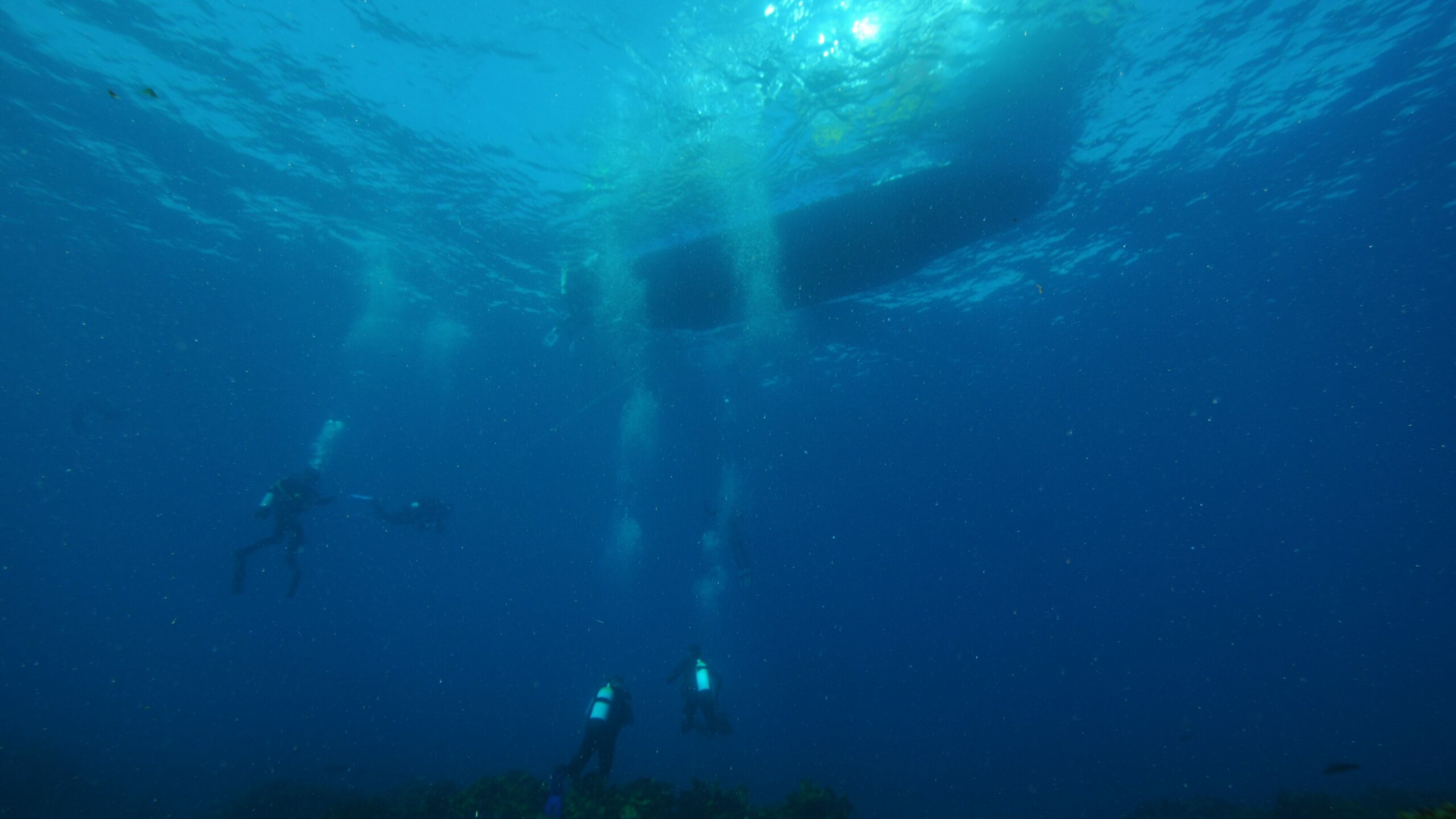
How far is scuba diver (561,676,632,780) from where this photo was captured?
845 cm

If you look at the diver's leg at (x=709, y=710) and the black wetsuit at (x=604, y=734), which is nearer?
the black wetsuit at (x=604, y=734)

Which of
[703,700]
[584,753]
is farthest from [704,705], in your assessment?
[584,753]

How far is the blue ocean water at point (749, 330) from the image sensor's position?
34.5 ft

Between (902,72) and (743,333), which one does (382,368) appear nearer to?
(743,333)

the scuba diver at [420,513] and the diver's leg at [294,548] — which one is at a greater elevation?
the scuba diver at [420,513]

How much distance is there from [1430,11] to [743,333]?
17.2 meters

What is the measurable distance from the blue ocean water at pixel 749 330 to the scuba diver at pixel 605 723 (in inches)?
132

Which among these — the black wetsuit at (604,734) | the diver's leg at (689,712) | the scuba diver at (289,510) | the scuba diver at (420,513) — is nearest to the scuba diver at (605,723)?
the black wetsuit at (604,734)

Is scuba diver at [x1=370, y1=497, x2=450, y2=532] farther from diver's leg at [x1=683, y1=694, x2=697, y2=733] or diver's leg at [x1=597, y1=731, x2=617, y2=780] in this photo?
diver's leg at [x1=597, y1=731, x2=617, y2=780]

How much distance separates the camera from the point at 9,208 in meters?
16.9

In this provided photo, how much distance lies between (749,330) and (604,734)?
48.9ft

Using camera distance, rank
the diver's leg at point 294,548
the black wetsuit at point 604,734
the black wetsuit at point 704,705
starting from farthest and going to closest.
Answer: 1. the diver's leg at point 294,548
2. the black wetsuit at point 704,705
3. the black wetsuit at point 604,734

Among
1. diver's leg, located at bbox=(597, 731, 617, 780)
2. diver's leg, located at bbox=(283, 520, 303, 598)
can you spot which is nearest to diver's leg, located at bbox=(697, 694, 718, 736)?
diver's leg, located at bbox=(597, 731, 617, 780)

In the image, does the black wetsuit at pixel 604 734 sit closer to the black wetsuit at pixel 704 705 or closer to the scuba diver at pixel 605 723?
the scuba diver at pixel 605 723
